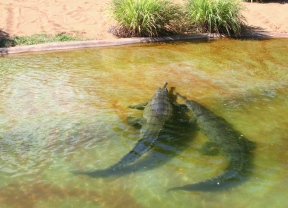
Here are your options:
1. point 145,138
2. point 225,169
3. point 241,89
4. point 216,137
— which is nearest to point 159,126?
point 145,138

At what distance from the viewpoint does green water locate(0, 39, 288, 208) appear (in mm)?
4043

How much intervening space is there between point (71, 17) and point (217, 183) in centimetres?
921

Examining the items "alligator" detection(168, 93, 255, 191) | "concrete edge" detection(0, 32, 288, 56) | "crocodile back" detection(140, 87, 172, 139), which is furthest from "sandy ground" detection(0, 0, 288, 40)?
"alligator" detection(168, 93, 255, 191)

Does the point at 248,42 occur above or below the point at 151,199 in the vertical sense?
above

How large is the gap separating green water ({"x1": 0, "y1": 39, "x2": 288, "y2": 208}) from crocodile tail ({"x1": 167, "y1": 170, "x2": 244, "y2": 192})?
75 mm

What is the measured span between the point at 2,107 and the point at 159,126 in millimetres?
2641

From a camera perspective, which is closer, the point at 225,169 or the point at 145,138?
the point at 225,169

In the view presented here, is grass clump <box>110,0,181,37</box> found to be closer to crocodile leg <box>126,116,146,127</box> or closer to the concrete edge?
the concrete edge

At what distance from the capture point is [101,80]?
741 centimetres

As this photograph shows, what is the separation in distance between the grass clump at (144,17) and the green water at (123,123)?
1006mm

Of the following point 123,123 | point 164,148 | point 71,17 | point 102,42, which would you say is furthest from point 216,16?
point 164,148

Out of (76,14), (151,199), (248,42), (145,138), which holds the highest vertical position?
(76,14)

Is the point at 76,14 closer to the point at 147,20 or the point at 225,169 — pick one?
the point at 147,20

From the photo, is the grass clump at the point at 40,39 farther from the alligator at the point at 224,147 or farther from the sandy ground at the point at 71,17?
the alligator at the point at 224,147
